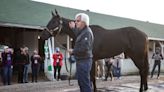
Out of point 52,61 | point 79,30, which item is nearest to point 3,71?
point 52,61

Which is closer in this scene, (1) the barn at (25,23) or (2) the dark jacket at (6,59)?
(2) the dark jacket at (6,59)

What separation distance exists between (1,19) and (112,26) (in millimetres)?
12616

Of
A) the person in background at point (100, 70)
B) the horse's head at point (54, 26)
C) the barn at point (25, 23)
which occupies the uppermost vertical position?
the barn at point (25, 23)

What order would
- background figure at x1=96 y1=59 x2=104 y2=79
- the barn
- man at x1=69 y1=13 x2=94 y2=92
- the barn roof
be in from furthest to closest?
1. the barn
2. the barn roof
3. background figure at x1=96 y1=59 x2=104 y2=79
4. man at x1=69 y1=13 x2=94 y2=92

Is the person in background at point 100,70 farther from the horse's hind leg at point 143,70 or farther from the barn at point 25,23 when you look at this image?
the horse's hind leg at point 143,70

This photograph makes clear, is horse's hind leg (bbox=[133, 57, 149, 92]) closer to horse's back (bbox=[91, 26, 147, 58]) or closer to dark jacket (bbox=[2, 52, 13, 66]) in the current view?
horse's back (bbox=[91, 26, 147, 58])

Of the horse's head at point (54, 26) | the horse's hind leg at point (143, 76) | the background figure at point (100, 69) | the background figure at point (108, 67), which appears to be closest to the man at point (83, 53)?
the horse's head at point (54, 26)

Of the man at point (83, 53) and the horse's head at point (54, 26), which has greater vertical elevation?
the horse's head at point (54, 26)

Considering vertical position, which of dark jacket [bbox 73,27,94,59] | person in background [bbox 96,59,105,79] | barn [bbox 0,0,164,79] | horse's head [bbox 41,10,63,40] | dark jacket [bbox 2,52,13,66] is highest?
barn [bbox 0,0,164,79]

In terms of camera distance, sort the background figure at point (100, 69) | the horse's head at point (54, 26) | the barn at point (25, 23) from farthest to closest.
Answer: the barn at point (25, 23) → the background figure at point (100, 69) → the horse's head at point (54, 26)

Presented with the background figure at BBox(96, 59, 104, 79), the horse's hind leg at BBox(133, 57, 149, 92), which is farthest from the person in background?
the horse's hind leg at BBox(133, 57, 149, 92)

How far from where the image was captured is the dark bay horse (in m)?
10.7

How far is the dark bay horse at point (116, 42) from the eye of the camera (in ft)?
35.2

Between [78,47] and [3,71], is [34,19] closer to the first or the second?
[3,71]
